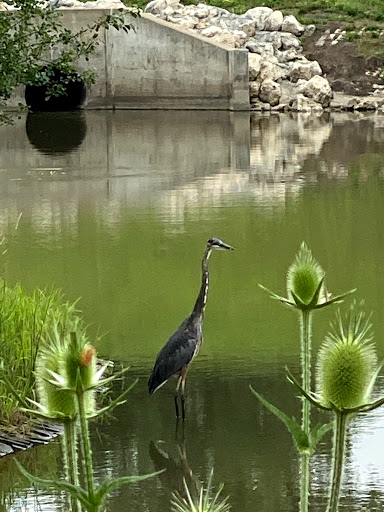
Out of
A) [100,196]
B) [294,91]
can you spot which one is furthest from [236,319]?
[294,91]

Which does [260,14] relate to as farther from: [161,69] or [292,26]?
[161,69]

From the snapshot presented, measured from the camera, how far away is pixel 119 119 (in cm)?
3447

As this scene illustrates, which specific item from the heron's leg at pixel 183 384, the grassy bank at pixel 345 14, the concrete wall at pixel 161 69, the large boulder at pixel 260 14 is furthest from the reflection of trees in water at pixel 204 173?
the heron's leg at pixel 183 384

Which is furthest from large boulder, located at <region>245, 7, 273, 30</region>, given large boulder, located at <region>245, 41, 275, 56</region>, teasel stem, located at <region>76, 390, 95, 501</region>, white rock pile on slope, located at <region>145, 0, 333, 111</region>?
teasel stem, located at <region>76, 390, 95, 501</region>

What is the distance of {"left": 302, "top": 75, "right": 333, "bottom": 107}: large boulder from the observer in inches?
1427

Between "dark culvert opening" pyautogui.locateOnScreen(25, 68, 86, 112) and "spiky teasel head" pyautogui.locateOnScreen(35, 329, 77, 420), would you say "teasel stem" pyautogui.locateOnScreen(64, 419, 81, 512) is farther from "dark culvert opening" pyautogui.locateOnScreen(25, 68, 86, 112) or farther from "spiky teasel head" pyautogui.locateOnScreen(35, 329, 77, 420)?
"dark culvert opening" pyautogui.locateOnScreen(25, 68, 86, 112)

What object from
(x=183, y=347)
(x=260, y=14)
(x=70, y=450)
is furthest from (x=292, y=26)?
(x=70, y=450)

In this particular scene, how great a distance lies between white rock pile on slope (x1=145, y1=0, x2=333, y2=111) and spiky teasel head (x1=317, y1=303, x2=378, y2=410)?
34.6 metres

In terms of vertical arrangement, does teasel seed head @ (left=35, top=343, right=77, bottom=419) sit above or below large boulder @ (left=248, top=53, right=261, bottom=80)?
above

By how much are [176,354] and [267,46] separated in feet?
102

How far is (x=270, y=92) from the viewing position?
119 ft

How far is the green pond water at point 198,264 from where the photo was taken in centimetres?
735

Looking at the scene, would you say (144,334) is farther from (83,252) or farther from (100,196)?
(100,196)

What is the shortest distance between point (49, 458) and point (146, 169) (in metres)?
16.1
